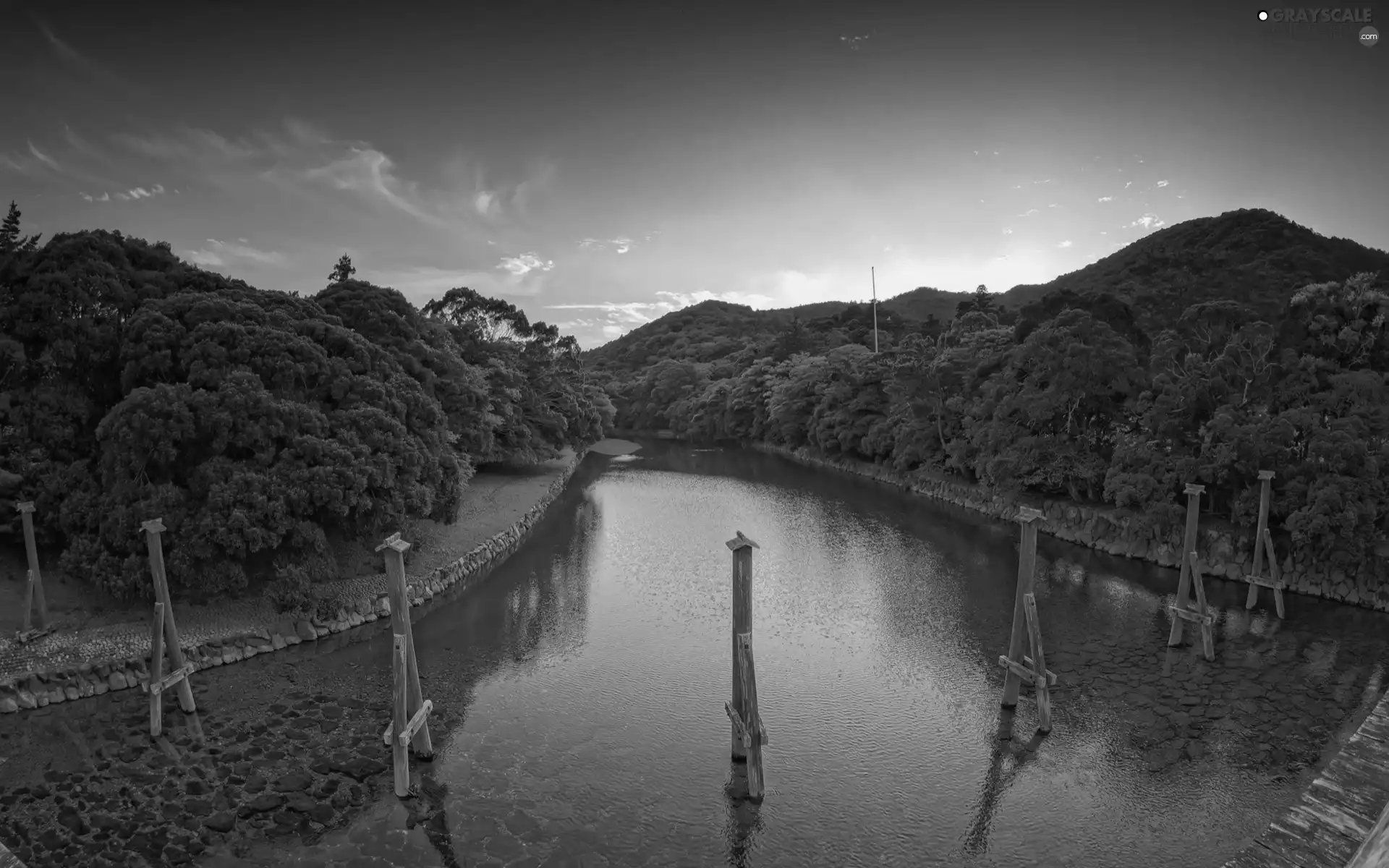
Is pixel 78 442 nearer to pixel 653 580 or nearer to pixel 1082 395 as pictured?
pixel 653 580

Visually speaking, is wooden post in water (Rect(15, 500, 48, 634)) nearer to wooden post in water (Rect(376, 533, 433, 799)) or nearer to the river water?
the river water

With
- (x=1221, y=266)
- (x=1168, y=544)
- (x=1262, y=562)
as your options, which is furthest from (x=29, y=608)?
(x=1221, y=266)

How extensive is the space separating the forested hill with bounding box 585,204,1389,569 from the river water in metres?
2.60

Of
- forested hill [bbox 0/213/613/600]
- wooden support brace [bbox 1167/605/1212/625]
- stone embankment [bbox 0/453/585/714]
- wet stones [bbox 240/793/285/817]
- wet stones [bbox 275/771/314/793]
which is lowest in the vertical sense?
wet stones [bbox 240/793/285/817]

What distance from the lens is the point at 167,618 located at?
11688 millimetres

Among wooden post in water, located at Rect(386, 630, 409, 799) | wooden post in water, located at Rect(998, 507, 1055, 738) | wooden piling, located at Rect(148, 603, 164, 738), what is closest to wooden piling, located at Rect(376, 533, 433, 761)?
wooden post in water, located at Rect(386, 630, 409, 799)

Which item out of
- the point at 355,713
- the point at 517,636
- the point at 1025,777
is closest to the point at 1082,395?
the point at 1025,777

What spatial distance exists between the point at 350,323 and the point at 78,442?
10.1 meters

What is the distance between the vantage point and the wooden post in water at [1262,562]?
1554cm

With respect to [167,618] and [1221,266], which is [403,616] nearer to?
[167,618]

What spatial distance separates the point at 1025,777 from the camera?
33.8 ft

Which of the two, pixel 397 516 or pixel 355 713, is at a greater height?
pixel 397 516

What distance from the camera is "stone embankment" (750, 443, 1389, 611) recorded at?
16.2 metres

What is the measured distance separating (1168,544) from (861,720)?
13111mm
